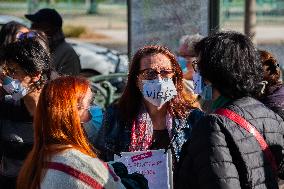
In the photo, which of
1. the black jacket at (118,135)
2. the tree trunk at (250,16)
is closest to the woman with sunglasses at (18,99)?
the black jacket at (118,135)

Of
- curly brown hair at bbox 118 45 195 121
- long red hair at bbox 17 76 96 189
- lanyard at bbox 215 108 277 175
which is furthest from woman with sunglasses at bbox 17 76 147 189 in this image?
curly brown hair at bbox 118 45 195 121

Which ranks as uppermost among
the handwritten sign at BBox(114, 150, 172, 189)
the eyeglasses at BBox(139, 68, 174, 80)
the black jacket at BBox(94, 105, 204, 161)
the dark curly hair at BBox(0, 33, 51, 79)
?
the dark curly hair at BBox(0, 33, 51, 79)

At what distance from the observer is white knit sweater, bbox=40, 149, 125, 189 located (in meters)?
2.93

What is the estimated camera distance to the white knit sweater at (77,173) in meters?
2.93

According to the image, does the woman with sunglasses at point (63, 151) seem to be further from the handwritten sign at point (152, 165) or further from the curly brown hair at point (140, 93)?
the curly brown hair at point (140, 93)

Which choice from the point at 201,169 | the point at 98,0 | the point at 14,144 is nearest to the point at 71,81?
the point at 201,169

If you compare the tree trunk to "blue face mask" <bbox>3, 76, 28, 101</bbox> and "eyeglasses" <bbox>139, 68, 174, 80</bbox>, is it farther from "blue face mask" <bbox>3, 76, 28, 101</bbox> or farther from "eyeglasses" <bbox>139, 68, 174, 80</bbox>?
"blue face mask" <bbox>3, 76, 28, 101</bbox>

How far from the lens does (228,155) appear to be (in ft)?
10.5

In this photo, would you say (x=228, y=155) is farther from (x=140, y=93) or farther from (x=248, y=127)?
(x=140, y=93)

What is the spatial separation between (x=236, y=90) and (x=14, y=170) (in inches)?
48.8

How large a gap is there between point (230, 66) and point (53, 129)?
0.84 metres

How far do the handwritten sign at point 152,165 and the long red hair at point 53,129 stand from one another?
82 cm

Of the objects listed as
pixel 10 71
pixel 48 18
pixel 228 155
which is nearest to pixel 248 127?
pixel 228 155

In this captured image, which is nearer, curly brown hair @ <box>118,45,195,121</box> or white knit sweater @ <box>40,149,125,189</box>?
white knit sweater @ <box>40,149,125,189</box>
